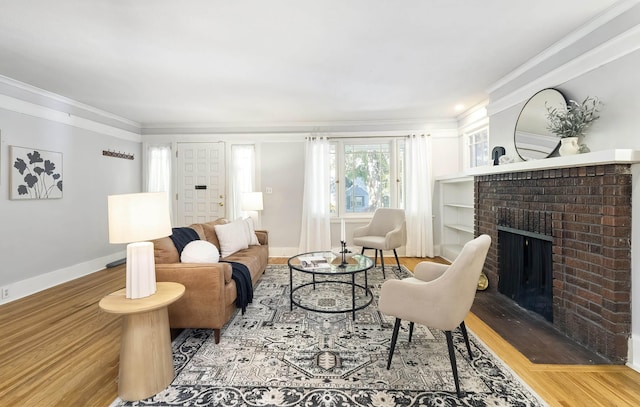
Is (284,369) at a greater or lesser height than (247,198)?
lesser

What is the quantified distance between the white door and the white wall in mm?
919

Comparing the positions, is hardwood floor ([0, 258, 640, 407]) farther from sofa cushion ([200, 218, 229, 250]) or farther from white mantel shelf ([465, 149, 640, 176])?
white mantel shelf ([465, 149, 640, 176])

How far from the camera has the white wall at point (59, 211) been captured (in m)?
3.39

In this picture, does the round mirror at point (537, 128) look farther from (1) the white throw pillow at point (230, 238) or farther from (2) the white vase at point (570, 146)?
(1) the white throw pillow at point (230, 238)

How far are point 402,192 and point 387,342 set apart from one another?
345 centimetres

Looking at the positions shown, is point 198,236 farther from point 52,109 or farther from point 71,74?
point 52,109

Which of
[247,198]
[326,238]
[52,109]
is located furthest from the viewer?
[326,238]

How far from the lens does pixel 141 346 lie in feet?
5.85

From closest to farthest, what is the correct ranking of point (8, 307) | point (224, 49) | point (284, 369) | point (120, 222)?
point (120, 222) < point (284, 369) < point (224, 49) < point (8, 307)

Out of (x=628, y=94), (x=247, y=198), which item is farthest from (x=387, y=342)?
(x=247, y=198)

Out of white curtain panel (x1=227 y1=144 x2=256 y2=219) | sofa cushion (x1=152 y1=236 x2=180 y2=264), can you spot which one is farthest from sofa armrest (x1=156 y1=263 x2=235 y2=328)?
white curtain panel (x1=227 y1=144 x2=256 y2=219)

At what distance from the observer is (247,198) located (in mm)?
4926

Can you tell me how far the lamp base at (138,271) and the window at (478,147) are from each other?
4.51 metres

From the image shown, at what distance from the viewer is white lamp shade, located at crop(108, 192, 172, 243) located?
1.81m
